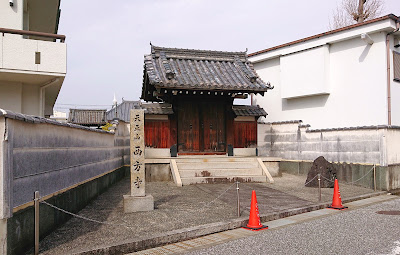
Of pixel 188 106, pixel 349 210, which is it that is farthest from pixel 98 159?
pixel 349 210

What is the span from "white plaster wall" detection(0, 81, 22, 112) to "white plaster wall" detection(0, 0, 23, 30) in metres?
2.19

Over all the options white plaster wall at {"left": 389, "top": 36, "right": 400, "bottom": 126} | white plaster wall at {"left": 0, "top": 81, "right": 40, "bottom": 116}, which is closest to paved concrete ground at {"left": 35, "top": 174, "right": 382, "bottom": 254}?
white plaster wall at {"left": 0, "top": 81, "right": 40, "bottom": 116}

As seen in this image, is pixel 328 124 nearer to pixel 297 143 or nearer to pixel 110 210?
pixel 297 143

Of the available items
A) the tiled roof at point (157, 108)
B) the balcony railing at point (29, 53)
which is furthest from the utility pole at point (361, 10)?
the balcony railing at point (29, 53)

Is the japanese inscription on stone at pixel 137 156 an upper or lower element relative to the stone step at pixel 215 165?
upper

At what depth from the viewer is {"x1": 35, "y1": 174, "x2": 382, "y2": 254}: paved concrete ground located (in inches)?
225

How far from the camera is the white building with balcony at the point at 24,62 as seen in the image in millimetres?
10531

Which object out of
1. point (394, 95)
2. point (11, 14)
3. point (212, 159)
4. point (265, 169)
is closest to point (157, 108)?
point (212, 159)

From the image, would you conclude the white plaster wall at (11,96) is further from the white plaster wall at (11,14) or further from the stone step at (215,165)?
the stone step at (215,165)

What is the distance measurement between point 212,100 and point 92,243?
11.9m

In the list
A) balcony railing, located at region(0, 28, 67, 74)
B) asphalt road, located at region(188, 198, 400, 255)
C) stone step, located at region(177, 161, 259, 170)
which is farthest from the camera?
stone step, located at region(177, 161, 259, 170)

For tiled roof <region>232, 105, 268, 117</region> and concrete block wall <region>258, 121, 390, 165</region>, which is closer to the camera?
concrete block wall <region>258, 121, 390, 165</region>

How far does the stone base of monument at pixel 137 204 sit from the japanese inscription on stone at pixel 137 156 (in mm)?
152

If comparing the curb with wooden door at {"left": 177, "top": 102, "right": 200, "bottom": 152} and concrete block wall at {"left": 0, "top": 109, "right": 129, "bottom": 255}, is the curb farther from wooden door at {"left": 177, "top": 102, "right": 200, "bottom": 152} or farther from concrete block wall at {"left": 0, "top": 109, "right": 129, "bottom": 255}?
wooden door at {"left": 177, "top": 102, "right": 200, "bottom": 152}
